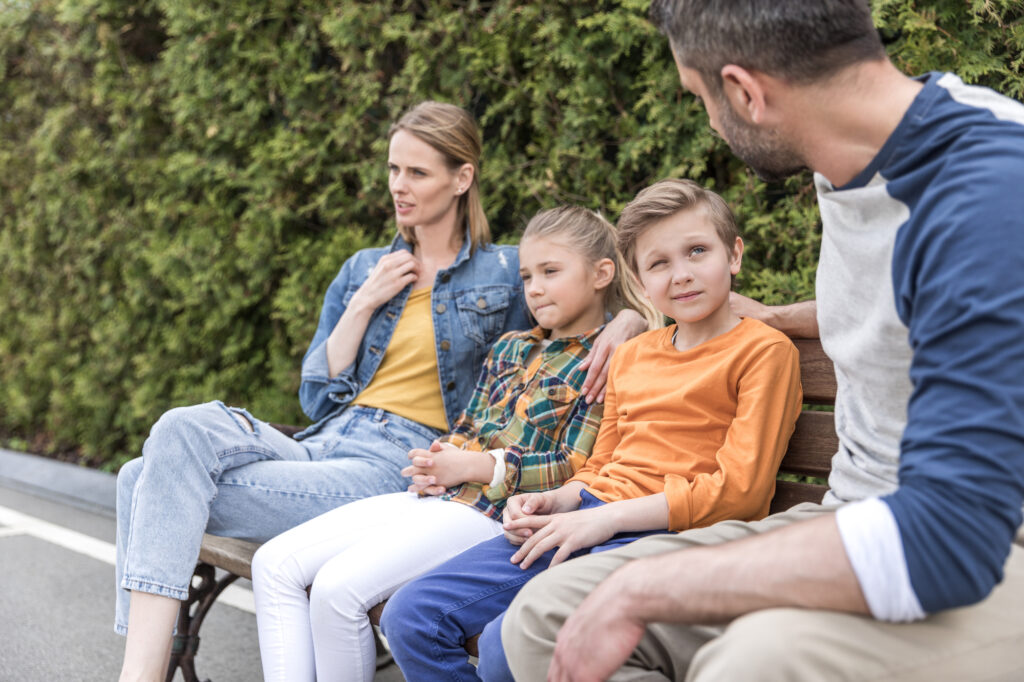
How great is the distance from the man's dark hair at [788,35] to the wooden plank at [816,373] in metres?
0.88

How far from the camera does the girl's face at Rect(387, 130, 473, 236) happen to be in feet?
9.55

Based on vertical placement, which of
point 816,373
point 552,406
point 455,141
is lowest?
point 552,406

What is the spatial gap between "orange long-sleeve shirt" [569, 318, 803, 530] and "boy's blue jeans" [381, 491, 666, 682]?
0.14m

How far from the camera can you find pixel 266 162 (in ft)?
15.2

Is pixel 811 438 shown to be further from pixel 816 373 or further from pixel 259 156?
pixel 259 156

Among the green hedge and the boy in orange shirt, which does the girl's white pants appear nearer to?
the boy in orange shirt

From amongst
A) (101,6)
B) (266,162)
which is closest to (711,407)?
(266,162)

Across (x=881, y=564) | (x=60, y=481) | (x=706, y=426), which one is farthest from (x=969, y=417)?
(x=60, y=481)

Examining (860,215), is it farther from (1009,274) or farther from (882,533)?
(882,533)

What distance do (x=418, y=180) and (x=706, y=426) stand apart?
136 cm

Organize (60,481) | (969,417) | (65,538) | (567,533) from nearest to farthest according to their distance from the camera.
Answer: (969,417) < (567,533) < (65,538) < (60,481)

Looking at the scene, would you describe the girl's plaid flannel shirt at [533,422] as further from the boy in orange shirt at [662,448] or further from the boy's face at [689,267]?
the boy's face at [689,267]

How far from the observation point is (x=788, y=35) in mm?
1388

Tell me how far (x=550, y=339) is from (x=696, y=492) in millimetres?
894
